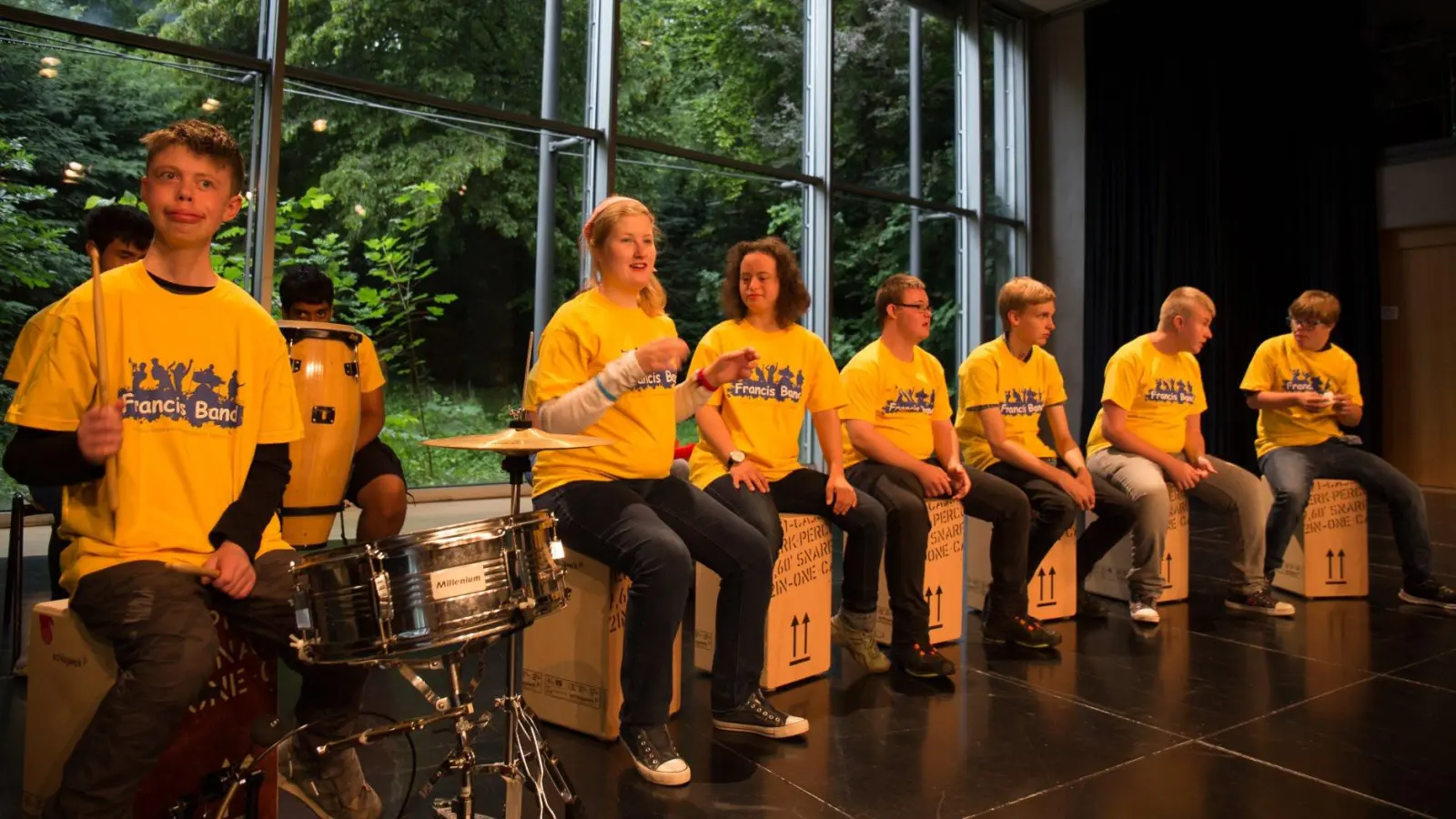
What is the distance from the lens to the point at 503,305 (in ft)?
18.0

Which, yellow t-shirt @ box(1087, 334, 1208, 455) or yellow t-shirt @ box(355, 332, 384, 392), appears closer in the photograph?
yellow t-shirt @ box(355, 332, 384, 392)

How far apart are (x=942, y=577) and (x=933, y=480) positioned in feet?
1.24

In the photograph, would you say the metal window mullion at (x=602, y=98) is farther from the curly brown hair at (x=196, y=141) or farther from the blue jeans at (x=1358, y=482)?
the curly brown hair at (x=196, y=141)

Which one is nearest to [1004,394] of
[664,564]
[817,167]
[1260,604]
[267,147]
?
[1260,604]

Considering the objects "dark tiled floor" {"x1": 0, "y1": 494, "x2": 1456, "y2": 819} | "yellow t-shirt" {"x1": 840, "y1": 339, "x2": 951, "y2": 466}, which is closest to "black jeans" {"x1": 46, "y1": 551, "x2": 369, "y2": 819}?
"dark tiled floor" {"x1": 0, "y1": 494, "x2": 1456, "y2": 819}

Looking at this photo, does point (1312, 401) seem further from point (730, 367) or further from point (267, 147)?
point (267, 147)

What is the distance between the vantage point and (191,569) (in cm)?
164

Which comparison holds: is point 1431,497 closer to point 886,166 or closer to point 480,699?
point 886,166

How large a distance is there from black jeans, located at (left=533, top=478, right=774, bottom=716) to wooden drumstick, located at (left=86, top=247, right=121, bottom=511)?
919 mm

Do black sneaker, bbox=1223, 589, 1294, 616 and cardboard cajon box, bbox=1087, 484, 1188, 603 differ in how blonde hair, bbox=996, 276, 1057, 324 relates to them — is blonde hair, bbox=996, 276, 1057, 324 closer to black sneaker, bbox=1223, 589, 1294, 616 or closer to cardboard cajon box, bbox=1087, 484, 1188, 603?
cardboard cajon box, bbox=1087, 484, 1188, 603

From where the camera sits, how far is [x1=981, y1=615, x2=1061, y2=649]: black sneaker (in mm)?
3322

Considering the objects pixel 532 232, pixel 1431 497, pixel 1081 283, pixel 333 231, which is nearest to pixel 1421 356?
pixel 1431 497

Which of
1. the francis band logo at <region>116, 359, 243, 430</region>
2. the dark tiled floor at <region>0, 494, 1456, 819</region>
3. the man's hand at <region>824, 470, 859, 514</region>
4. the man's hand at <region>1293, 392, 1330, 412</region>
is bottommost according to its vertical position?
the dark tiled floor at <region>0, 494, 1456, 819</region>

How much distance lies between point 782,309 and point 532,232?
2.84 m
